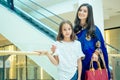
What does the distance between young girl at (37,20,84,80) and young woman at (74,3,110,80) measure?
79mm

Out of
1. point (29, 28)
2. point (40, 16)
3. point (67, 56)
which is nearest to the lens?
point (67, 56)

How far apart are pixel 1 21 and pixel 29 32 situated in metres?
0.94

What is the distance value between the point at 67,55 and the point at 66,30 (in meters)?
0.23

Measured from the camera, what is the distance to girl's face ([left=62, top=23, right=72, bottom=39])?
2746mm

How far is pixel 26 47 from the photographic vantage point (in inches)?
158

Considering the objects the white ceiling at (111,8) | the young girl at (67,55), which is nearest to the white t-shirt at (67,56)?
the young girl at (67,55)

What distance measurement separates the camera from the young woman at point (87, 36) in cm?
280

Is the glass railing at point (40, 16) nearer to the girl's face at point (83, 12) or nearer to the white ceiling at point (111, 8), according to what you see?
the white ceiling at point (111, 8)

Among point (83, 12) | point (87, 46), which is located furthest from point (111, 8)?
point (87, 46)

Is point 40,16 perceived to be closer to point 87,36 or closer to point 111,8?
point 111,8

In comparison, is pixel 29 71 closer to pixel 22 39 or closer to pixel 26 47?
pixel 26 47

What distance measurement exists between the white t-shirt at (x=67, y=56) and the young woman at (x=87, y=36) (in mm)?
87

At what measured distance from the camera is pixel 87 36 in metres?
2.83

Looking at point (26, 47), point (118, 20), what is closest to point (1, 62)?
point (26, 47)
